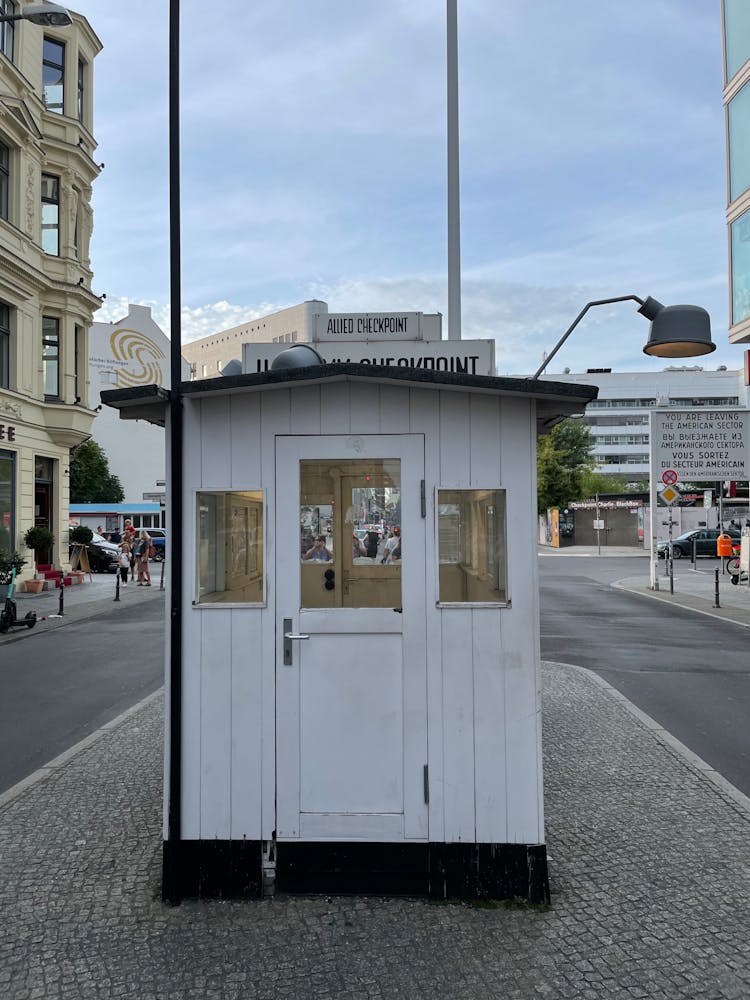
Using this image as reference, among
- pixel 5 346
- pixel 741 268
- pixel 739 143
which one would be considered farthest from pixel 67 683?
pixel 739 143

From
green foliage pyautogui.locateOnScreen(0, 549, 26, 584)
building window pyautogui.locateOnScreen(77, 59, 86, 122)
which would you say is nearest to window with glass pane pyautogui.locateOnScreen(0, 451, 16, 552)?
green foliage pyautogui.locateOnScreen(0, 549, 26, 584)

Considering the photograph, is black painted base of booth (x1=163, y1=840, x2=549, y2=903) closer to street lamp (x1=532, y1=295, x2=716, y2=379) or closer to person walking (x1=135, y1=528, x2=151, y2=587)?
street lamp (x1=532, y1=295, x2=716, y2=379)

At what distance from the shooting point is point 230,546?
421cm

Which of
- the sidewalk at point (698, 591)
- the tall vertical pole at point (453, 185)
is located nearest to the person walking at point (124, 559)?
the sidewalk at point (698, 591)

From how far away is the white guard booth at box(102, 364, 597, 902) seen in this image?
397 cm

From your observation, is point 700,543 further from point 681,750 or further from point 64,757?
point 64,757

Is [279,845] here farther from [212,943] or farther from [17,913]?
[17,913]

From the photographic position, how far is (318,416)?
414 cm

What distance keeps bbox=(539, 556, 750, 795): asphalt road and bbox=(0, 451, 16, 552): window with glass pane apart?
575 inches

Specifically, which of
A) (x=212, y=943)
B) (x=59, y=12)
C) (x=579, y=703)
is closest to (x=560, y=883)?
(x=212, y=943)

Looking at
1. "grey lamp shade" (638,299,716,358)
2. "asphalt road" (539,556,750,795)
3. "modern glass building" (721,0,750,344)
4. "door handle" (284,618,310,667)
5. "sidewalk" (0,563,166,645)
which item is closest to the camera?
"door handle" (284,618,310,667)

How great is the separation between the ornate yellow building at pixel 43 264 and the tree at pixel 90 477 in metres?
32.9

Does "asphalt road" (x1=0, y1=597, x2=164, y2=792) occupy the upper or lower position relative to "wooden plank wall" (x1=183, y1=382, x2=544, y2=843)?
lower

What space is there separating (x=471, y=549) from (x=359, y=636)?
0.74m
